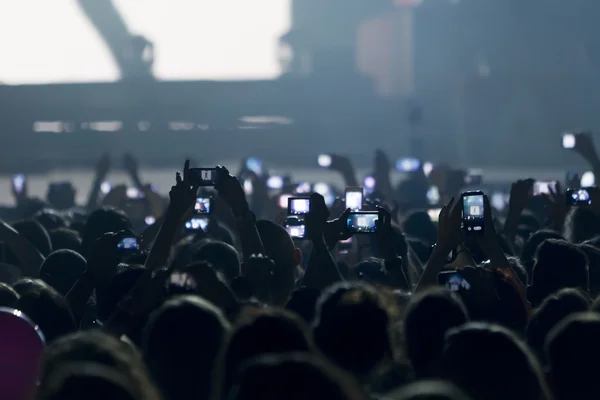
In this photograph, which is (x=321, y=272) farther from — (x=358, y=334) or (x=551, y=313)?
(x=358, y=334)

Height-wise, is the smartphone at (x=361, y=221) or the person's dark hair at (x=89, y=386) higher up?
the smartphone at (x=361, y=221)

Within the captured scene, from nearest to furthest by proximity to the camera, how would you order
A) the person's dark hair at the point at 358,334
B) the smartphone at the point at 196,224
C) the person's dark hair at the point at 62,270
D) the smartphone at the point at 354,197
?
the person's dark hair at the point at 358,334, the person's dark hair at the point at 62,270, the smartphone at the point at 354,197, the smartphone at the point at 196,224

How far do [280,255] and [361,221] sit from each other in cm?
54

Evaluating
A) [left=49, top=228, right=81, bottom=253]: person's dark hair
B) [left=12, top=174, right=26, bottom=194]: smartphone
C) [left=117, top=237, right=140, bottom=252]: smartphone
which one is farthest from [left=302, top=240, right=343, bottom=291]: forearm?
[left=12, top=174, right=26, bottom=194]: smartphone

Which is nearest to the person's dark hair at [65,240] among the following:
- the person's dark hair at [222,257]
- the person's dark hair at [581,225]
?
the person's dark hair at [222,257]

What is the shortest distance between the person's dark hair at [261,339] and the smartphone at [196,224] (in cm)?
469

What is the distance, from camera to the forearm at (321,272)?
5.53 metres

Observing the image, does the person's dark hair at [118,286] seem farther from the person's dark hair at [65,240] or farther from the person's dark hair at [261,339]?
the person's dark hair at [65,240]

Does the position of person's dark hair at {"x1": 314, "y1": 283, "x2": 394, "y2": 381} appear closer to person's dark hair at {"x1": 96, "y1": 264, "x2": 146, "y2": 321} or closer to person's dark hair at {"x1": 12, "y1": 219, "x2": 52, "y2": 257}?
person's dark hair at {"x1": 96, "y1": 264, "x2": 146, "y2": 321}

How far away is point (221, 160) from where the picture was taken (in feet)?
151

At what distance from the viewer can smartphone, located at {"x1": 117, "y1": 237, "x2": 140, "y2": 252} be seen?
674cm

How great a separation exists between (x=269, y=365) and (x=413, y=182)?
37.1 ft

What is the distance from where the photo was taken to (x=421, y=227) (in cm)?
862

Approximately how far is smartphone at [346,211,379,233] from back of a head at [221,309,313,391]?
288 cm
